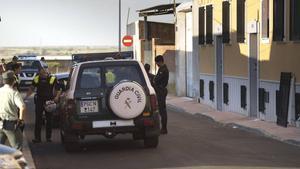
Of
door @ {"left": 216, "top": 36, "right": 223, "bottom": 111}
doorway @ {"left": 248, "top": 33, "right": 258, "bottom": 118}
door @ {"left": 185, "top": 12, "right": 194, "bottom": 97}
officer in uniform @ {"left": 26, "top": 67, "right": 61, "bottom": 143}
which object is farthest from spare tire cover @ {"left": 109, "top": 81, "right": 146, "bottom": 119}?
door @ {"left": 185, "top": 12, "right": 194, "bottom": 97}

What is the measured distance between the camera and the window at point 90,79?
14.4 m

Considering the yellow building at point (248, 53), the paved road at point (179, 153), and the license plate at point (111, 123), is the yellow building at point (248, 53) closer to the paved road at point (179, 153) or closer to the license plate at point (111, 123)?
the paved road at point (179, 153)

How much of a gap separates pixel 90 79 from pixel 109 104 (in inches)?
33.3

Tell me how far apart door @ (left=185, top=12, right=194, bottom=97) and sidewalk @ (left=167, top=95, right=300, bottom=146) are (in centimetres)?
230

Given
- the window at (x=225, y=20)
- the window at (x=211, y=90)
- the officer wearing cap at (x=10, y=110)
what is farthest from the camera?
the window at (x=211, y=90)

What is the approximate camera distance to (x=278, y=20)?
65.9ft

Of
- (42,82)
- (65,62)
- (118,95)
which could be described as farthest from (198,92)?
(65,62)

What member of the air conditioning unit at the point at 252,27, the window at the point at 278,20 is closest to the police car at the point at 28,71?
the air conditioning unit at the point at 252,27

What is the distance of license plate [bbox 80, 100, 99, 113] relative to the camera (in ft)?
46.4

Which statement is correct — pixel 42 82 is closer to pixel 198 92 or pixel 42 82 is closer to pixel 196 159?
pixel 196 159

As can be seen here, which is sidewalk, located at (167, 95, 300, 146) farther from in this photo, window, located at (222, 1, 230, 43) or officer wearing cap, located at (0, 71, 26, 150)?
officer wearing cap, located at (0, 71, 26, 150)

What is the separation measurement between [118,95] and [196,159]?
2.01 meters

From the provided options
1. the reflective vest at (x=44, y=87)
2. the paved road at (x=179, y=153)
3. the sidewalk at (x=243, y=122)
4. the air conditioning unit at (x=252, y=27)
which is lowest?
the sidewalk at (x=243, y=122)

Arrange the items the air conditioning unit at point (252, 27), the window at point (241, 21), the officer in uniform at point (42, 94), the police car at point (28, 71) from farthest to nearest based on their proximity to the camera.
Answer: the police car at point (28, 71) → the window at point (241, 21) → the air conditioning unit at point (252, 27) → the officer in uniform at point (42, 94)
